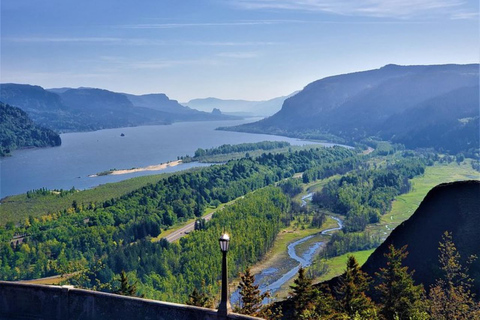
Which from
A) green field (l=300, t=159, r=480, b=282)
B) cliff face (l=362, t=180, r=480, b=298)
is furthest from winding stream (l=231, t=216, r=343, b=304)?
cliff face (l=362, t=180, r=480, b=298)

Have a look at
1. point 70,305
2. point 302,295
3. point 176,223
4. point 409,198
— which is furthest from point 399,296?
point 409,198

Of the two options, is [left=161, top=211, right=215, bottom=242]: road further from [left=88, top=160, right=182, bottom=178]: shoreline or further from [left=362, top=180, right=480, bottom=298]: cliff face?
[left=88, top=160, right=182, bottom=178]: shoreline

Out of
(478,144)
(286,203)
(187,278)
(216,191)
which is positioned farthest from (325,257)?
(478,144)

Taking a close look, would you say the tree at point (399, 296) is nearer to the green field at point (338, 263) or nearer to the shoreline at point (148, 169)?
the green field at point (338, 263)

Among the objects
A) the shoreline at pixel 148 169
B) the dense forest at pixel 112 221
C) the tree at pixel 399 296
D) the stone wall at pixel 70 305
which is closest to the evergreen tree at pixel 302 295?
the tree at pixel 399 296

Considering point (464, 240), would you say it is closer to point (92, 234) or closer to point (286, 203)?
point (92, 234)
